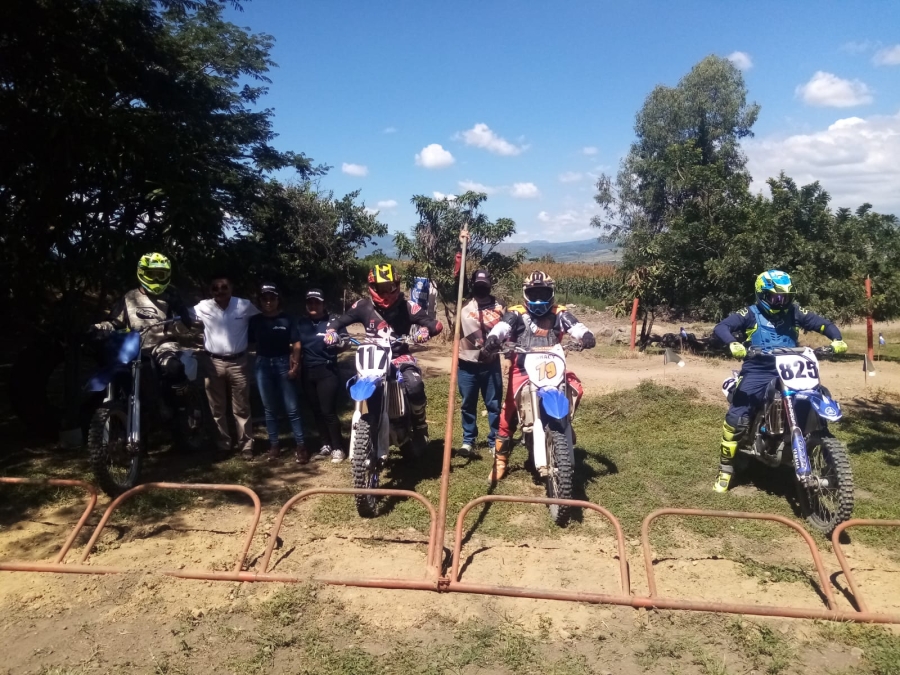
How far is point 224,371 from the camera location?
625 cm

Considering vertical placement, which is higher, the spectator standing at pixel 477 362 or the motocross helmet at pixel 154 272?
the motocross helmet at pixel 154 272

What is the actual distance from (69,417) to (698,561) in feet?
20.3

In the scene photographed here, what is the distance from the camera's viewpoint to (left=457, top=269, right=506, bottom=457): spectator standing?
6051 mm

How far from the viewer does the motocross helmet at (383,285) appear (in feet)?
18.8

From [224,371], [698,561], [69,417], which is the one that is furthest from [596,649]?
[69,417]

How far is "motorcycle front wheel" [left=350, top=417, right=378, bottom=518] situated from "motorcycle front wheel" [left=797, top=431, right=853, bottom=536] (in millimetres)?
3277

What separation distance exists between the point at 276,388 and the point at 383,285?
160cm

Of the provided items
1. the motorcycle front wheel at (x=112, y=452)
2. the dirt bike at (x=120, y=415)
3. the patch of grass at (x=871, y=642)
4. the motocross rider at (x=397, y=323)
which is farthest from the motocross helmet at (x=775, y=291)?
the motorcycle front wheel at (x=112, y=452)

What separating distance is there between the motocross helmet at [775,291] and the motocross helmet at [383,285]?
10.1 ft

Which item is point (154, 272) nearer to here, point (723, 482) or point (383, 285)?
point (383, 285)

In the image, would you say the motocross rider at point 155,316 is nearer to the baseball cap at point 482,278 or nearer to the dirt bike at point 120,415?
the dirt bike at point 120,415

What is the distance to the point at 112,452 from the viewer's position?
5145mm

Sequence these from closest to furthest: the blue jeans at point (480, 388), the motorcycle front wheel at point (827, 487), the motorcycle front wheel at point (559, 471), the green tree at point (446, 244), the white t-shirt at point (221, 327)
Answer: the motorcycle front wheel at point (827, 487), the motorcycle front wheel at point (559, 471), the white t-shirt at point (221, 327), the blue jeans at point (480, 388), the green tree at point (446, 244)

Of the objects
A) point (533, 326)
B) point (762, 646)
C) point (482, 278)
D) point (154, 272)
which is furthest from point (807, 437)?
point (154, 272)
